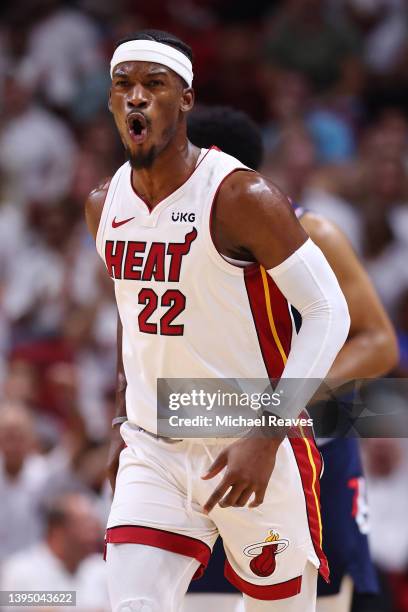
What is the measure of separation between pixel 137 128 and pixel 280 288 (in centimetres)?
63

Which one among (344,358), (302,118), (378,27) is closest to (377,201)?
(302,118)

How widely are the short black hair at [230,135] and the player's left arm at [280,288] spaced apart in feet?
3.72

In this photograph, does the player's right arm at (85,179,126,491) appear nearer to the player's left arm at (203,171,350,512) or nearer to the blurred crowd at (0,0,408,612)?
the player's left arm at (203,171,350,512)

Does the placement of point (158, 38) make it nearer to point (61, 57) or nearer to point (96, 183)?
point (96, 183)

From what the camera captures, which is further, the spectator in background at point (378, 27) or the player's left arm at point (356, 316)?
the spectator in background at point (378, 27)

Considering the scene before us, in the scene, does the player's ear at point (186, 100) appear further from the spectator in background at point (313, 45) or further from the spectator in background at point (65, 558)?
the spectator in background at point (313, 45)

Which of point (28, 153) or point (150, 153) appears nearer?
point (150, 153)

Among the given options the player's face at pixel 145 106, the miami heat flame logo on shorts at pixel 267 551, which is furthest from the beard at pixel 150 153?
the miami heat flame logo on shorts at pixel 267 551

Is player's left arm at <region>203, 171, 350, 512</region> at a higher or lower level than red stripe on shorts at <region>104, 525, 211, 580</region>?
higher

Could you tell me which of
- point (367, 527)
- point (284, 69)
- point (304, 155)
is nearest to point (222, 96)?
point (284, 69)

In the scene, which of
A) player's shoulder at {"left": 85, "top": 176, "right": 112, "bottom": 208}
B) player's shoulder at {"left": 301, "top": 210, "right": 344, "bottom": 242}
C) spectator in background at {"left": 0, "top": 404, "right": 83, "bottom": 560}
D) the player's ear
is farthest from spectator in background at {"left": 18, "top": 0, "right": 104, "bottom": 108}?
the player's ear

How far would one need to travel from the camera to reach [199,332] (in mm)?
3650

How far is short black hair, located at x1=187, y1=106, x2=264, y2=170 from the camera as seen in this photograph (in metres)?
4.70

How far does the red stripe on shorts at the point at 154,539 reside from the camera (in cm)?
360
